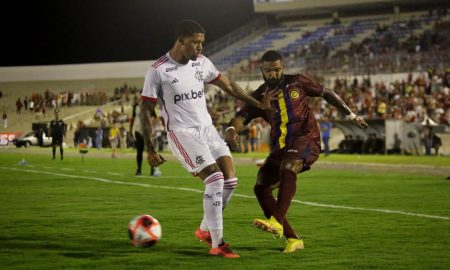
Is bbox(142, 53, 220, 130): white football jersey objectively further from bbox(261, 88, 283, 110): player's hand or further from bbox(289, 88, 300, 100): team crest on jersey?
bbox(289, 88, 300, 100): team crest on jersey

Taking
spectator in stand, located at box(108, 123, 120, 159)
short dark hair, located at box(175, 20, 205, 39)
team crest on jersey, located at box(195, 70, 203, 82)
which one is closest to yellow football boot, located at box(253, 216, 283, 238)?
team crest on jersey, located at box(195, 70, 203, 82)

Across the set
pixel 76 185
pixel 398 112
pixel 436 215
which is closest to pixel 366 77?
pixel 398 112

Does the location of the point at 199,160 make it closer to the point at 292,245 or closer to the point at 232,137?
the point at 232,137

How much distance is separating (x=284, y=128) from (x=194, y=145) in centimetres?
110

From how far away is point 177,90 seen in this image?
29.6 feet

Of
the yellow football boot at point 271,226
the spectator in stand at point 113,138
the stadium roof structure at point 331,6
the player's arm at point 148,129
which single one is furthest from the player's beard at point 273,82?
the stadium roof structure at point 331,6

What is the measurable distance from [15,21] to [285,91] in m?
62.4

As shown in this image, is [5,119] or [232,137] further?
[5,119]

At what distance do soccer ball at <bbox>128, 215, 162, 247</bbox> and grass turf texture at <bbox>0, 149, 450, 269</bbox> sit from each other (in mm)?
156

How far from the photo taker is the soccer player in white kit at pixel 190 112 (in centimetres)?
889

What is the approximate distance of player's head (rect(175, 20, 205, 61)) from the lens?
886 cm

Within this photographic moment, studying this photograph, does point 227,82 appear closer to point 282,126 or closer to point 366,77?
point 282,126

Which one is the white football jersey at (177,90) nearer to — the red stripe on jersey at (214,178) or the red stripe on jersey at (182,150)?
the red stripe on jersey at (182,150)

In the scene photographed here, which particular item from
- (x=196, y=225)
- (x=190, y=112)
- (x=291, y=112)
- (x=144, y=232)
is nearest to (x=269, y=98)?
(x=291, y=112)
